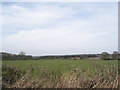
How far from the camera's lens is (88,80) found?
7.04 m

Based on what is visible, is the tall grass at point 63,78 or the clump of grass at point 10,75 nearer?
the tall grass at point 63,78

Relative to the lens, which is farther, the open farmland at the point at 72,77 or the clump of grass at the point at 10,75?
the clump of grass at the point at 10,75

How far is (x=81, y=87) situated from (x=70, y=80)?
341mm

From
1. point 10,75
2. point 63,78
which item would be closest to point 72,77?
point 63,78

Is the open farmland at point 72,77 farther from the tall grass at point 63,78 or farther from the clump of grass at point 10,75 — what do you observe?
the clump of grass at point 10,75

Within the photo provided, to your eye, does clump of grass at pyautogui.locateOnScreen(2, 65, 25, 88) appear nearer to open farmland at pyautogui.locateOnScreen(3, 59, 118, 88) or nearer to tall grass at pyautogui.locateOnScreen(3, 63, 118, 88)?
tall grass at pyautogui.locateOnScreen(3, 63, 118, 88)

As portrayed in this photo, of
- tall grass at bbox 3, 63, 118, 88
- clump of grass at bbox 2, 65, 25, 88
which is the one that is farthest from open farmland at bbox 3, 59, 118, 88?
clump of grass at bbox 2, 65, 25, 88

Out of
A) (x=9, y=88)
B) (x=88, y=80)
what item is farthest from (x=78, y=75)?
(x=9, y=88)

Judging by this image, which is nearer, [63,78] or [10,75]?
[63,78]

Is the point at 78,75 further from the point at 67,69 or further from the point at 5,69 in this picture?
the point at 5,69

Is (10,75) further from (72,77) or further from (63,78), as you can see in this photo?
(72,77)

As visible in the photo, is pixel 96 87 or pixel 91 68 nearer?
pixel 96 87

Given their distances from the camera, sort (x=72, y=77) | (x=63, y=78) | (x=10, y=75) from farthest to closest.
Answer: (x=10, y=75) → (x=63, y=78) → (x=72, y=77)

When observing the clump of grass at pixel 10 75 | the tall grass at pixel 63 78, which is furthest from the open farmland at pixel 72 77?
the clump of grass at pixel 10 75
